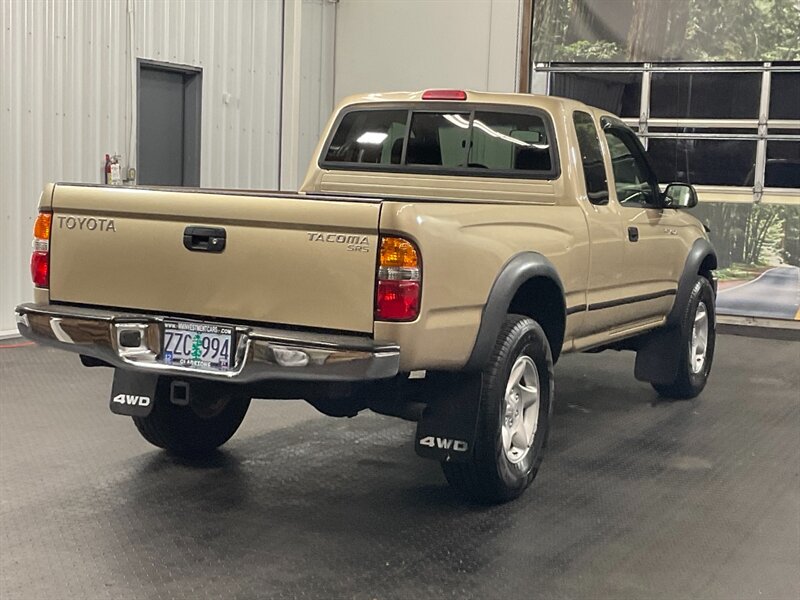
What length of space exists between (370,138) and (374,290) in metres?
2.23

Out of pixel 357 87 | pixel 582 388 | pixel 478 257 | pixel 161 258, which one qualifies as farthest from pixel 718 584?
pixel 357 87

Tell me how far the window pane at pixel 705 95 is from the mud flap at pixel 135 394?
8.53 m

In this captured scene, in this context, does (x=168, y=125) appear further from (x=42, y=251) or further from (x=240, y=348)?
(x=240, y=348)

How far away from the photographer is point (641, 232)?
5824 mm

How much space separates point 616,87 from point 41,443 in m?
8.34

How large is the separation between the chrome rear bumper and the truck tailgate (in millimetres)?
84

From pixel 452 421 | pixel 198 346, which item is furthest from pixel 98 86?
pixel 452 421

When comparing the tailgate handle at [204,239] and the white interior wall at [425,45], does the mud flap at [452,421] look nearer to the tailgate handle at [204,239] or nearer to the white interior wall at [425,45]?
the tailgate handle at [204,239]

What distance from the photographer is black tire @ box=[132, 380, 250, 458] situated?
487cm

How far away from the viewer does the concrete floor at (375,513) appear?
353cm

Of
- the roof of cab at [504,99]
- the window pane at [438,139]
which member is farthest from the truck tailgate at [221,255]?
the roof of cab at [504,99]

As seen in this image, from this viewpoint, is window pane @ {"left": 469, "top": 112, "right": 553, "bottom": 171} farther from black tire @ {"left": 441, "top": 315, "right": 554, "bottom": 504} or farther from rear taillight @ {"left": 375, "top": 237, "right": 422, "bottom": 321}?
rear taillight @ {"left": 375, "top": 237, "right": 422, "bottom": 321}

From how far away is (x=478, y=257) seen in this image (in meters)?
3.98

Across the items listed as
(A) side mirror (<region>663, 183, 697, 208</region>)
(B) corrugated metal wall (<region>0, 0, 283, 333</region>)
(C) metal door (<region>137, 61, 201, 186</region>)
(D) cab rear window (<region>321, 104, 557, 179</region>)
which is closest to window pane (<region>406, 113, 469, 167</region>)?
(D) cab rear window (<region>321, 104, 557, 179</region>)
